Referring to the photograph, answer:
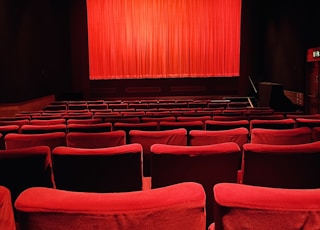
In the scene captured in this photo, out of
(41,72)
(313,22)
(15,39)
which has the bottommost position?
(41,72)

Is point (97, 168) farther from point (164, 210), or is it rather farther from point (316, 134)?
point (316, 134)

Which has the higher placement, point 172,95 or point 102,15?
point 102,15

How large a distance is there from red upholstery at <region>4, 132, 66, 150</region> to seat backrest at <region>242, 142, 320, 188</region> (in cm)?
172

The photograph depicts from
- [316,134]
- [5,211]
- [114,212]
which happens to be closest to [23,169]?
[5,211]

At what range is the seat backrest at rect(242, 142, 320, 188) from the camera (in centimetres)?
190

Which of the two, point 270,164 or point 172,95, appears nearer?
point 270,164

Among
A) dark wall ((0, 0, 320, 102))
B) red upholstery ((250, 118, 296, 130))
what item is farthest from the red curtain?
red upholstery ((250, 118, 296, 130))

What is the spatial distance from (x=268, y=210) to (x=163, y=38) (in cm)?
1295

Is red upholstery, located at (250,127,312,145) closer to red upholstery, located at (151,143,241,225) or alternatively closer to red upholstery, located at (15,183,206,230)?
red upholstery, located at (151,143,241,225)

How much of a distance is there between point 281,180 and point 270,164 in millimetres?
146

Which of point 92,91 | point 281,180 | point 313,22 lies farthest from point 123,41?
point 281,180

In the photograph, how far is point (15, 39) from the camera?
8.18m

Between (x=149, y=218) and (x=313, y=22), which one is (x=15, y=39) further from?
(x=149, y=218)

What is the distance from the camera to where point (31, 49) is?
8.97 metres
